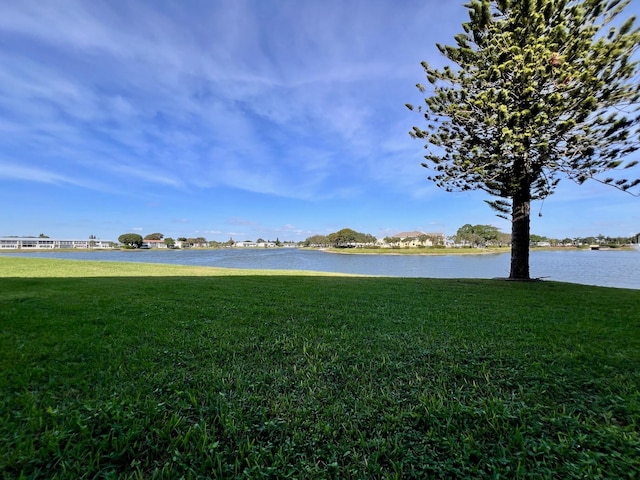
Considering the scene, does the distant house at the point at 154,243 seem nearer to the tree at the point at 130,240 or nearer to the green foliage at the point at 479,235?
the tree at the point at 130,240

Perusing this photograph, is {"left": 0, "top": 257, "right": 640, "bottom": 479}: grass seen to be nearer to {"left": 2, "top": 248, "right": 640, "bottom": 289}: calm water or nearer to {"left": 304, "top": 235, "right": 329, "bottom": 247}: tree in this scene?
{"left": 2, "top": 248, "right": 640, "bottom": 289}: calm water

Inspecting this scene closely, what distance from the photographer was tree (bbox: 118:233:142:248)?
82438mm

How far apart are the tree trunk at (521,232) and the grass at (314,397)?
5401mm

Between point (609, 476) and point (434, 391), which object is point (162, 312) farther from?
point (609, 476)

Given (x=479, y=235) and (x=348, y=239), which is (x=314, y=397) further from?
(x=348, y=239)

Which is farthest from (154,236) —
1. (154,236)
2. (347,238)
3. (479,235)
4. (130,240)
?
(479,235)

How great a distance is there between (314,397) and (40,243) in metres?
102

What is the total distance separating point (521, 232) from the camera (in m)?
9.30

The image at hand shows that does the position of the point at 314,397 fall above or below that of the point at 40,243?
below

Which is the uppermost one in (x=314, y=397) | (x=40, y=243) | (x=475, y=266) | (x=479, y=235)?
(x=479, y=235)

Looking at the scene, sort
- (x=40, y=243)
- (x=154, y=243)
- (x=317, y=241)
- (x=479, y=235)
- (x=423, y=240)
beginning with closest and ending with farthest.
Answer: (x=40, y=243) < (x=479, y=235) < (x=423, y=240) < (x=154, y=243) < (x=317, y=241)

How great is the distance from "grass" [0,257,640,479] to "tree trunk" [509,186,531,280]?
17.7 feet

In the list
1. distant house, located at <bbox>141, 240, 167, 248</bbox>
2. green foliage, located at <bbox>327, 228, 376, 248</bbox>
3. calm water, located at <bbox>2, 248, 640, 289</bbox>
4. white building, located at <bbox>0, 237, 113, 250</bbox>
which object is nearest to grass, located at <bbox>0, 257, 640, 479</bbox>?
calm water, located at <bbox>2, 248, 640, 289</bbox>

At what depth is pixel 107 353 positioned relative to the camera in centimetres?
286
